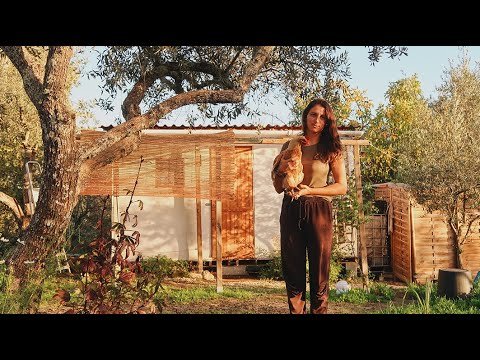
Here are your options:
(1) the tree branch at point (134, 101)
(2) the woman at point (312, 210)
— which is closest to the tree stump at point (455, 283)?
(2) the woman at point (312, 210)

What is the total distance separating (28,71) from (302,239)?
145 inches

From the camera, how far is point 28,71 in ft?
19.3

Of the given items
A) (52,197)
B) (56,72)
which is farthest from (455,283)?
(56,72)

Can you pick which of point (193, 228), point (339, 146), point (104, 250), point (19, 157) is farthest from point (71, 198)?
point (19, 157)

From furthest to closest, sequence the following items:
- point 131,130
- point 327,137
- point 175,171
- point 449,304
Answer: point 175,171 → point 449,304 → point 131,130 → point 327,137

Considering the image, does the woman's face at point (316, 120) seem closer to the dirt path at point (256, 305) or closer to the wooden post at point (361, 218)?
the dirt path at point (256, 305)

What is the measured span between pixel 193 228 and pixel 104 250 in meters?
6.49

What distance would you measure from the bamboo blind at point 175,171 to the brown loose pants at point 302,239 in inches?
142

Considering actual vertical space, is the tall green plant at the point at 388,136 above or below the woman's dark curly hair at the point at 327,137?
above

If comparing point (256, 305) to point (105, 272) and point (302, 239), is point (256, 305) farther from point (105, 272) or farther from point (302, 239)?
point (105, 272)

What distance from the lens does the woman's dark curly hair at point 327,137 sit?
14.0 ft
